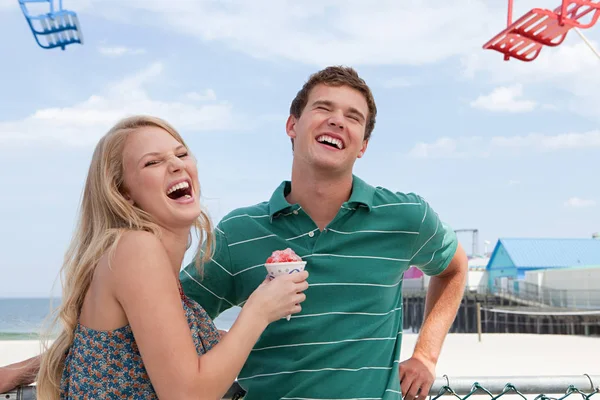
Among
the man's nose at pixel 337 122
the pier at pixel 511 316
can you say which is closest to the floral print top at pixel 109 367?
the man's nose at pixel 337 122

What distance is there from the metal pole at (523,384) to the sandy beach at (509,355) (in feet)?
51.6

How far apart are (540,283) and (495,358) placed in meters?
19.2

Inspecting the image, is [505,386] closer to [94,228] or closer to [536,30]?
[94,228]

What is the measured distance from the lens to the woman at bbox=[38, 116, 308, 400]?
1889 mm

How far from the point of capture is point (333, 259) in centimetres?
266

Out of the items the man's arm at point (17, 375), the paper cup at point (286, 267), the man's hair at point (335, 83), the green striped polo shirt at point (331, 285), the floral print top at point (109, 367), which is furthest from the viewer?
the man's hair at point (335, 83)

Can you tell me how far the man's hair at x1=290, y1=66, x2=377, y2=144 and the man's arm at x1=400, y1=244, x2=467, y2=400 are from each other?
0.81 m

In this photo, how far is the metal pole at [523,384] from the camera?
2902 millimetres

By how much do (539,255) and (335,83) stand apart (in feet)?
154

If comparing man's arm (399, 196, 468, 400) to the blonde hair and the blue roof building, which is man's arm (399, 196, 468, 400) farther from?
the blue roof building

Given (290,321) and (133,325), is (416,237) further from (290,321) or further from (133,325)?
(133,325)

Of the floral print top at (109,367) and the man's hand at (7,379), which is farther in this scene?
the man's hand at (7,379)

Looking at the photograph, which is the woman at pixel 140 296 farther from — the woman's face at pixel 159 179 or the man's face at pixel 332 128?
the man's face at pixel 332 128

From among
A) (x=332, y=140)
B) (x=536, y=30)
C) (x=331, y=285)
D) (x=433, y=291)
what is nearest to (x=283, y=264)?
(x=331, y=285)
